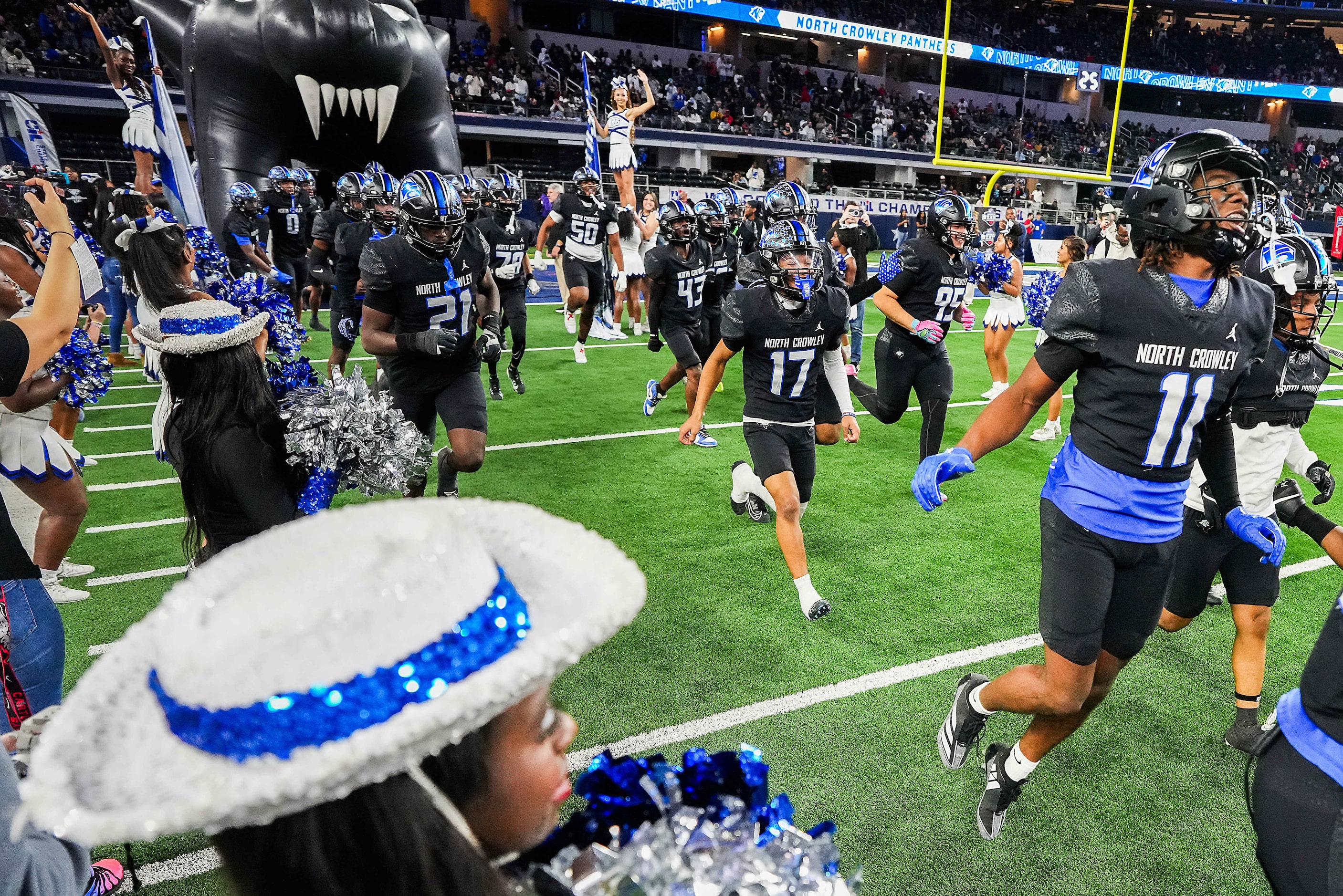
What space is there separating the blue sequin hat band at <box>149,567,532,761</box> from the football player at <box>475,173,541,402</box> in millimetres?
8497

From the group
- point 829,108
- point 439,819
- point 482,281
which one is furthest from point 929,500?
point 829,108

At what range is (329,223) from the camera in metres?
10.8

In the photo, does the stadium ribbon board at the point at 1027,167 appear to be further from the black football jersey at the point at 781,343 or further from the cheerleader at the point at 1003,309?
the black football jersey at the point at 781,343

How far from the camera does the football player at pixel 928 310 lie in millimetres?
6535

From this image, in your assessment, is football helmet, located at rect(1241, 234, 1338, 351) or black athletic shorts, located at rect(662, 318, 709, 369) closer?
football helmet, located at rect(1241, 234, 1338, 351)

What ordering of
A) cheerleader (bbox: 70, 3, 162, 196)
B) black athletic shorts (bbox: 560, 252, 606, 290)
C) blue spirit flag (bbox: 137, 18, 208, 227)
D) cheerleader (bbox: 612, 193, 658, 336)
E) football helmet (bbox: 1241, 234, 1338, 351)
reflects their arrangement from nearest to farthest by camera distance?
football helmet (bbox: 1241, 234, 1338, 351), blue spirit flag (bbox: 137, 18, 208, 227), black athletic shorts (bbox: 560, 252, 606, 290), cheerleader (bbox: 70, 3, 162, 196), cheerleader (bbox: 612, 193, 658, 336)

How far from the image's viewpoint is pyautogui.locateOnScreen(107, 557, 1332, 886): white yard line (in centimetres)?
299

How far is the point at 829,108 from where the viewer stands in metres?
38.8

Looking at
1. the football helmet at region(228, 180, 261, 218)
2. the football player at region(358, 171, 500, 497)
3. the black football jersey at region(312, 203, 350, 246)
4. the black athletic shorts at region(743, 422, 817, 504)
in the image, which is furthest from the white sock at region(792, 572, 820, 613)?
the football helmet at region(228, 180, 261, 218)

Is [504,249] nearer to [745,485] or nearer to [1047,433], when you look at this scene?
[745,485]

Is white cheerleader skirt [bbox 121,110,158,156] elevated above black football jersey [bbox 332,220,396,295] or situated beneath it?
elevated above

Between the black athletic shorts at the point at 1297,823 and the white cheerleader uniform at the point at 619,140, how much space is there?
15030mm

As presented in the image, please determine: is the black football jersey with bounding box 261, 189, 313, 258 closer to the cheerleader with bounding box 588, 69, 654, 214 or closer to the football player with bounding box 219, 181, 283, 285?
the football player with bounding box 219, 181, 283, 285

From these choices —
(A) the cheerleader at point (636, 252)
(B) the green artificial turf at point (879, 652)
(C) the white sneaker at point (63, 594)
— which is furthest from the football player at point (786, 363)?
(A) the cheerleader at point (636, 252)
